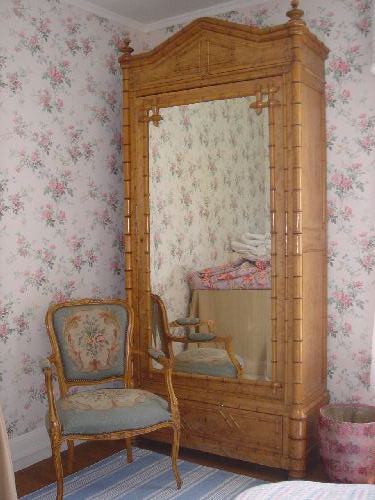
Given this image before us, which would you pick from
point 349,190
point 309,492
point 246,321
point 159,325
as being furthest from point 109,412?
point 349,190

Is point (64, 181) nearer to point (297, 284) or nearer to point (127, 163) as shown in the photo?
point (127, 163)

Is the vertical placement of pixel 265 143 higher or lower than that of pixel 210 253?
higher

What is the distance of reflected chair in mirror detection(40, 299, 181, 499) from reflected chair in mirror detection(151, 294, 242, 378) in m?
0.18

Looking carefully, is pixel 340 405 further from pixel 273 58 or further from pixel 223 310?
pixel 273 58

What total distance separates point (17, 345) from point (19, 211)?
74 cm

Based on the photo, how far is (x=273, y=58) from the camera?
9.68 ft

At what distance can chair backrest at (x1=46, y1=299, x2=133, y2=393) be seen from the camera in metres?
3.17

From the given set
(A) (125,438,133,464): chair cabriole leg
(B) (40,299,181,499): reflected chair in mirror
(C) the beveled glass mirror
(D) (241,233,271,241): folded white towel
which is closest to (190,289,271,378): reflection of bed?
(C) the beveled glass mirror

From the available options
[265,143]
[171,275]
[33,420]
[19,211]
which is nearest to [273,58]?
[265,143]

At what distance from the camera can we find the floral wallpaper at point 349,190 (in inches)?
126

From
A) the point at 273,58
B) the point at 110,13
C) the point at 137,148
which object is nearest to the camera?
the point at 273,58

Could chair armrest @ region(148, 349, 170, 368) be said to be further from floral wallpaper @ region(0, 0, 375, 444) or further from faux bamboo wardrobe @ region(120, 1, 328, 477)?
floral wallpaper @ region(0, 0, 375, 444)

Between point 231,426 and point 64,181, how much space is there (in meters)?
1.72

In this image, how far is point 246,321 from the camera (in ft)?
10.2
